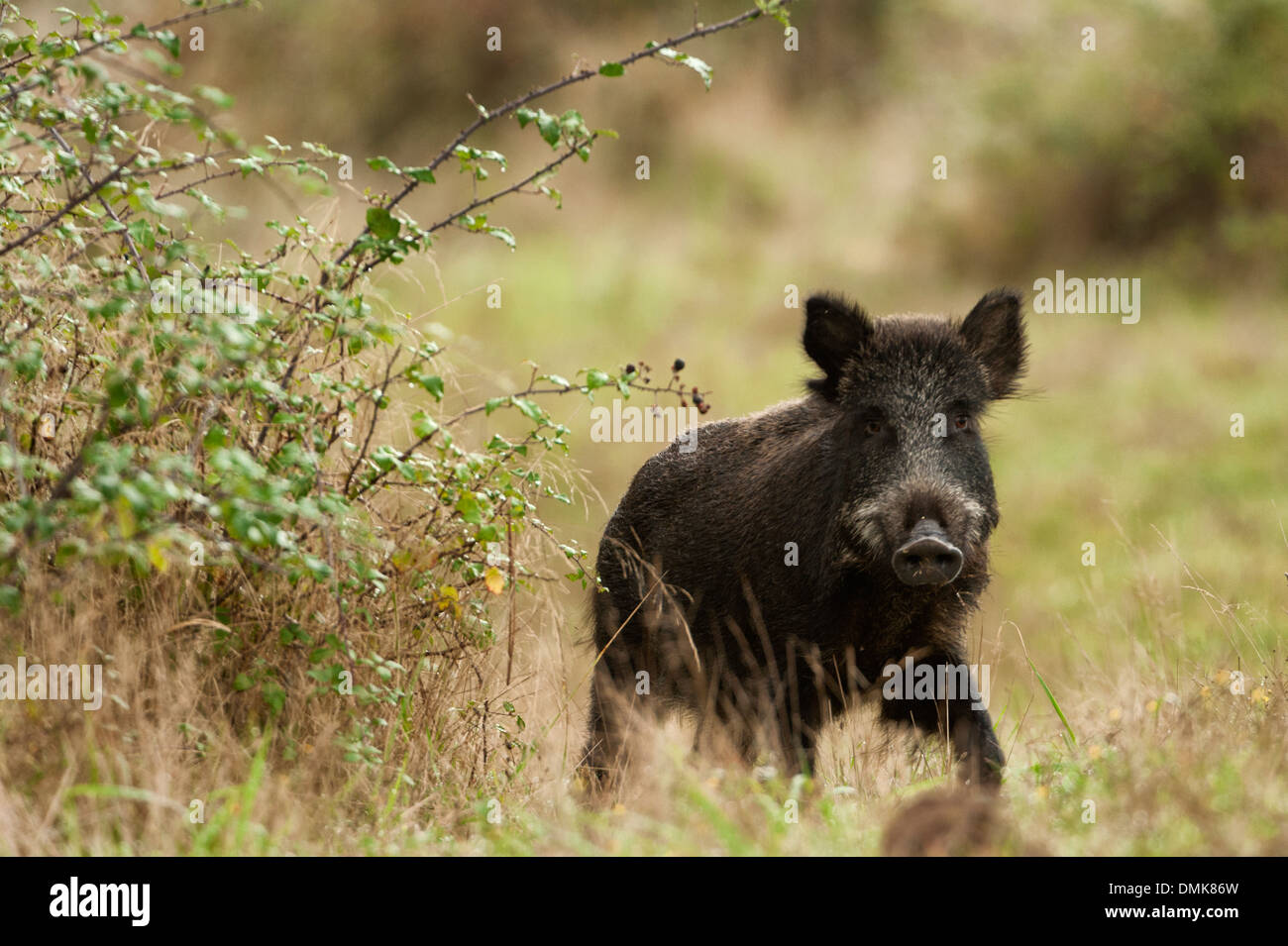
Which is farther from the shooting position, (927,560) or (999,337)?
(999,337)

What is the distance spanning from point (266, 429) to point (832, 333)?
2243 mm

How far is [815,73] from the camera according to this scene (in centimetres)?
2372

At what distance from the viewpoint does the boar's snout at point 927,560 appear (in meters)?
4.77

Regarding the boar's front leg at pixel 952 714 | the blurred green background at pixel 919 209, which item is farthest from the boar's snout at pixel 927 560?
the blurred green background at pixel 919 209

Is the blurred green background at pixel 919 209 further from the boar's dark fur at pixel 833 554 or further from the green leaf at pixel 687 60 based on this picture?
the green leaf at pixel 687 60

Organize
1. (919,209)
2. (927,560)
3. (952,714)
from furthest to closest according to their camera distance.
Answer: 1. (919,209)
2. (952,714)
3. (927,560)

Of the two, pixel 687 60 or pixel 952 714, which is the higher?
pixel 687 60

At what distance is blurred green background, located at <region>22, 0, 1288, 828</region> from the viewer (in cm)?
1280

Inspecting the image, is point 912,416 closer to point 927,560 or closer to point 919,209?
point 927,560

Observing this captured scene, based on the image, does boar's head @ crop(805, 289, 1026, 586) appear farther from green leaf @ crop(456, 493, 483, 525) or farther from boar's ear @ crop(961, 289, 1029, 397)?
green leaf @ crop(456, 493, 483, 525)

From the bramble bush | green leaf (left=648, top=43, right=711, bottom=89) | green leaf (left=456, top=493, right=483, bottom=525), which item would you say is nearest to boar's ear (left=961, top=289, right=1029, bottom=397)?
the bramble bush

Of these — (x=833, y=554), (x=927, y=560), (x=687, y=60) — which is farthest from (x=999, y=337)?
(x=687, y=60)

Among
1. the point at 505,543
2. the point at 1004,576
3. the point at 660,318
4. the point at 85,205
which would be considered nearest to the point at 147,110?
the point at 85,205

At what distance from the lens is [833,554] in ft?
17.5
